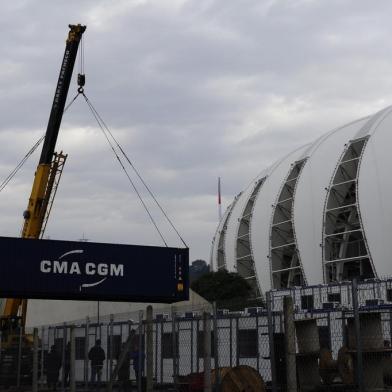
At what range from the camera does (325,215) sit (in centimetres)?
5819

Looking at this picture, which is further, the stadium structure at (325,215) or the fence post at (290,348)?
the stadium structure at (325,215)

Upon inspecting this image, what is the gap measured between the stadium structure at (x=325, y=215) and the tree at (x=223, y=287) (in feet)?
6.99

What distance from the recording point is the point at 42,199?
1145 inches

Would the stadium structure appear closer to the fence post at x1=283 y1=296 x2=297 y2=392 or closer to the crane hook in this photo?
the crane hook

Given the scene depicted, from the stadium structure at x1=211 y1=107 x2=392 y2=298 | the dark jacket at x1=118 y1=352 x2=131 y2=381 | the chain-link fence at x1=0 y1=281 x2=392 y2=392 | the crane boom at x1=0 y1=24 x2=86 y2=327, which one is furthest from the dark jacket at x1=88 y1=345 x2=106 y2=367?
the stadium structure at x1=211 y1=107 x2=392 y2=298

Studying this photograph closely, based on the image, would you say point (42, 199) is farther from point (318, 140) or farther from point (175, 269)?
point (318, 140)

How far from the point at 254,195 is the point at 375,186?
20.8m

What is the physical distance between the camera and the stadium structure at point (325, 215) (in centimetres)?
5444

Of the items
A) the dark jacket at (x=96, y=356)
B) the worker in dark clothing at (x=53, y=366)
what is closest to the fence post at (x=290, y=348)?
the dark jacket at (x=96, y=356)

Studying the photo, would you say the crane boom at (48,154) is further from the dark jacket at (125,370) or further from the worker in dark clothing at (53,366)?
the dark jacket at (125,370)

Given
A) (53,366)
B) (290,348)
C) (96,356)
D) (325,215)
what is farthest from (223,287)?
(290,348)

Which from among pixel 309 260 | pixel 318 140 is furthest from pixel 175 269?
pixel 318 140

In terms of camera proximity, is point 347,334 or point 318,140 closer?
point 347,334

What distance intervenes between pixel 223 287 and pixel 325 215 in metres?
12.1
